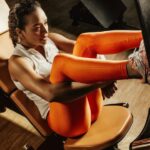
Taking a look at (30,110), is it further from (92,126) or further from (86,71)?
(86,71)

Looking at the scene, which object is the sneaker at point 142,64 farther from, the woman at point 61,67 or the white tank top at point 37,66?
the white tank top at point 37,66

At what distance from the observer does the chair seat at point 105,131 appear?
1.56 metres

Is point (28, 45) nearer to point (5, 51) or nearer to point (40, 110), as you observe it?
point (5, 51)

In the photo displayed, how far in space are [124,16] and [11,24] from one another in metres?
2.55

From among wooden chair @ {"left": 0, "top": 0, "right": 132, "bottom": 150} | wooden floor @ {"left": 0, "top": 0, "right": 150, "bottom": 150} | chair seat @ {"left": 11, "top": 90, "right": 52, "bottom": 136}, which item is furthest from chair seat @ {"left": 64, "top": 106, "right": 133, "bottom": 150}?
wooden floor @ {"left": 0, "top": 0, "right": 150, "bottom": 150}

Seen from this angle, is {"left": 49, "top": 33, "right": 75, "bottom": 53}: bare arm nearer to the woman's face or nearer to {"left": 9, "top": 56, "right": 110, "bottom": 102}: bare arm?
the woman's face

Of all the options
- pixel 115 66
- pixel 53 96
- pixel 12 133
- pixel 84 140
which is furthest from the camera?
pixel 12 133

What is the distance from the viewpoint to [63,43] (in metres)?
1.87

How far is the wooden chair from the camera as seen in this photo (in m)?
1.57

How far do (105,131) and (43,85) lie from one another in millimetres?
400

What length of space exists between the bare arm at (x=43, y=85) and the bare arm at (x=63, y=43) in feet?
1.03

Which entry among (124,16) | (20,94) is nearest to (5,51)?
(20,94)

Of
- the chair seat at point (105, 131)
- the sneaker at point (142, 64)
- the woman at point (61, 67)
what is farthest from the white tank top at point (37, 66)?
the sneaker at point (142, 64)

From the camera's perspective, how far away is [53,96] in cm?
141
